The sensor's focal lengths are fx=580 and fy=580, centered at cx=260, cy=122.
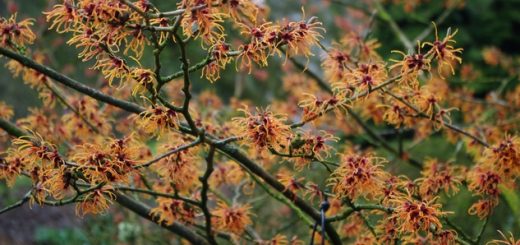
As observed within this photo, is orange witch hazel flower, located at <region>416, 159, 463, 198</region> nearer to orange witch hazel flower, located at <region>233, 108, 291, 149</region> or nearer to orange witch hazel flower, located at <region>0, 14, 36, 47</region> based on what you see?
orange witch hazel flower, located at <region>233, 108, 291, 149</region>

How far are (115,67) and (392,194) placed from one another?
1216mm

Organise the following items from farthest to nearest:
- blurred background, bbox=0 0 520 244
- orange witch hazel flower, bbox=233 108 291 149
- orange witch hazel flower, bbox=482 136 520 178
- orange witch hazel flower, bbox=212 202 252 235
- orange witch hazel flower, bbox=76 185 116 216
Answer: blurred background, bbox=0 0 520 244 < orange witch hazel flower, bbox=212 202 252 235 < orange witch hazel flower, bbox=482 136 520 178 < orange witch hazel flower, bbox=76 185 116 216 < orange witch hazel flower, bbox=233 108 291 149

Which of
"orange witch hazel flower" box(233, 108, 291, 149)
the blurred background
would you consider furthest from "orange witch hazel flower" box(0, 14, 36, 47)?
the blurred background

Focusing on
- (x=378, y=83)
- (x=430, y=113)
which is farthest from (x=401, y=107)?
(x=378, y=83)

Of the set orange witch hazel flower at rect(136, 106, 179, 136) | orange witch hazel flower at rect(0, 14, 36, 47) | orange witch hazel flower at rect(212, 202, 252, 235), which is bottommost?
orange witch hazel flower at rect(212, 202, 252, 235)

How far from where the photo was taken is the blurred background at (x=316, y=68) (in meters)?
5.59

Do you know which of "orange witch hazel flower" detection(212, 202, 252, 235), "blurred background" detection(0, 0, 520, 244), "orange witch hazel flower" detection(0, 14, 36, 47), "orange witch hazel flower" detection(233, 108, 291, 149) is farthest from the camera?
"blurred background" detection(0, 0, 520, 244)

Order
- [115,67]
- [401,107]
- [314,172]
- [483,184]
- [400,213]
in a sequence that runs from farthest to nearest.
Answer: [314,172] < [401,107] < [483,184] < [400,213] < [115,67]

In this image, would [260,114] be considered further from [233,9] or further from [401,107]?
[401,107]

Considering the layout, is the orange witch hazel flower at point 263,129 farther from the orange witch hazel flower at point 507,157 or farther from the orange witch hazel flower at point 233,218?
the orange witch hazel flower at point 507,157

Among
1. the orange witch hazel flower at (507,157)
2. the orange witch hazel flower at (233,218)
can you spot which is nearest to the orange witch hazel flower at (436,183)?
the orange witch hazel flower at (507,157)

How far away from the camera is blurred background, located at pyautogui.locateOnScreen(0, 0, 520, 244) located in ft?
18.3

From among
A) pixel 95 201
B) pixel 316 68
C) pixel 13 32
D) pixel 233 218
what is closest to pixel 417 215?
pixel 233 218

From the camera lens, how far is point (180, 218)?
2.93m
